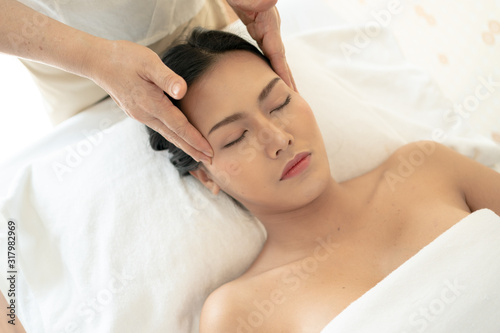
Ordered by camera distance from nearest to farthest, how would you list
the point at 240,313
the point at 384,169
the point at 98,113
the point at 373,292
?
the point at 373,292 → the point at 240,313 → the point at 384,169 → the point at 98,113

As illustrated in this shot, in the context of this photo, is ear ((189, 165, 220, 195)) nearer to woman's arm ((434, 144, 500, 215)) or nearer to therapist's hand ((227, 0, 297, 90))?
therapist's hand ((227, 0, 297, 90))

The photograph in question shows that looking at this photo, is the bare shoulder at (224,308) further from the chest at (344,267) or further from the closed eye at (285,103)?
the closed eye at (285,103)

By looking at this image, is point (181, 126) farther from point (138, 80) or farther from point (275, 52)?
point (275, 52)

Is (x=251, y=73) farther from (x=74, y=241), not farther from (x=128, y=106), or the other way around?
(x=74, y=241)

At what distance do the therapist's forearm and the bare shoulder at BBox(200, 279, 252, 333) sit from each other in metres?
0.73

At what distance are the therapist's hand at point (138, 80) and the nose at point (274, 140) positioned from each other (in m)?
0.20

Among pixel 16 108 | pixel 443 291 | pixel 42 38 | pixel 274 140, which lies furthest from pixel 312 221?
pixel 16 108

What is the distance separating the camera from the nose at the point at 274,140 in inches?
52.1

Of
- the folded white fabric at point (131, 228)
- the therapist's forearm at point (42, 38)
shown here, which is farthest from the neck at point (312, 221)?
the therapist's forearm at point (42, 38)

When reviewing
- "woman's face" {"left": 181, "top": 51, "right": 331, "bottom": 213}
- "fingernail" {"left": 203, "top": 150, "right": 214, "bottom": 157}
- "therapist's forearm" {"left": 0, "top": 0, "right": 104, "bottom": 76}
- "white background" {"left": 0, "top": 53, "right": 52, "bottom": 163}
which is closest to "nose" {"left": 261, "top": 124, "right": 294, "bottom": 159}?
"woman's face" {"left": 181, "top": 51, "right": 331, "bottom": 213}

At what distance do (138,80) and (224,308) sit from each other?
66cm

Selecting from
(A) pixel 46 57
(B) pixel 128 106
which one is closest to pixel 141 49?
(B) pixel 128 106

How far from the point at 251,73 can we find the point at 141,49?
1.12ft

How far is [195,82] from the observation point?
56.8 inches
